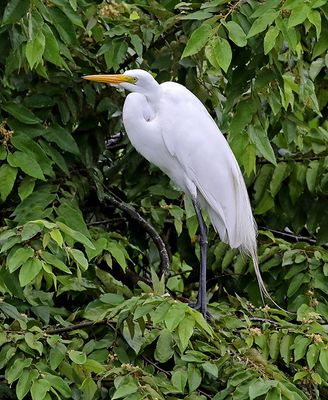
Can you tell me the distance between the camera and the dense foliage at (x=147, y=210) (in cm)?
212

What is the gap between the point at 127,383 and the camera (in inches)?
79.7

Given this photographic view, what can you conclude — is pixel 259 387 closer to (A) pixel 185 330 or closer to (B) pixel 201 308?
(A) pixel 185 330

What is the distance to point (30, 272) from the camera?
202cm

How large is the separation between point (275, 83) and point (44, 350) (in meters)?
0.92

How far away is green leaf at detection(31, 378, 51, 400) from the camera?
1.97m

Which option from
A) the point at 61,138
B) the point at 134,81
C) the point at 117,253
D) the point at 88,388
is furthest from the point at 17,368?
the point at 134,81

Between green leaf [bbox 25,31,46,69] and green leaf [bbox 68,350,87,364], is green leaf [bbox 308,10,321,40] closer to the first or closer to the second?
green leaf [bbox 25,31,46,69]

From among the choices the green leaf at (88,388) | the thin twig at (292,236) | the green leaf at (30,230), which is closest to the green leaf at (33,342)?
the green leaf at (88,388)

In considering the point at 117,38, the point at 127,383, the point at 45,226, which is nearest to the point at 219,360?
the point at 127,383

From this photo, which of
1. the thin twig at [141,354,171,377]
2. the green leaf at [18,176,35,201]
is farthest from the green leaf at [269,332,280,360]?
the green leaf at [18,176,35,201]

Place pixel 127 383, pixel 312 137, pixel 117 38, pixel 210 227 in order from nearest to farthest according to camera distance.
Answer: pixel 127 383, pixel 117 38, pixel 312 137, pixel 210 227

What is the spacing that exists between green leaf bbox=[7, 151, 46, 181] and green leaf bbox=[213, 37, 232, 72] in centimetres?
54

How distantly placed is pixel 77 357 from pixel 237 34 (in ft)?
2.47

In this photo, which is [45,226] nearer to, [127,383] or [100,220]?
[127,383]
